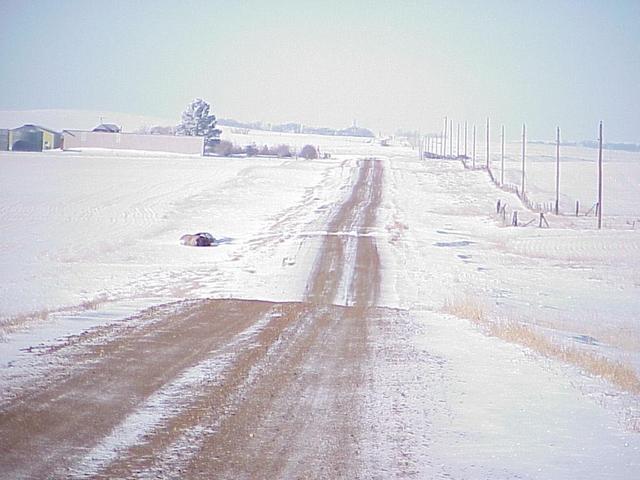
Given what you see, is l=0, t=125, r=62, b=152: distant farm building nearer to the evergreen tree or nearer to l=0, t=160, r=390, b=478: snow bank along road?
the evergreen tree

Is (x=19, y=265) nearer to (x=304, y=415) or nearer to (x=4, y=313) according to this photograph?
(x=4, y=313)

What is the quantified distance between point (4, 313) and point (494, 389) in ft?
41.8

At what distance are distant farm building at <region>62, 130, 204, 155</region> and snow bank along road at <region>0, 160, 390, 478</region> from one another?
359 ft

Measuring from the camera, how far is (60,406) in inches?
329

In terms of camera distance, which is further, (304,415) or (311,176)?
(311,176)

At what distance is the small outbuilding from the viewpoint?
122312 mm

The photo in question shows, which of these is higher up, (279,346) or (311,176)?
(311,176)

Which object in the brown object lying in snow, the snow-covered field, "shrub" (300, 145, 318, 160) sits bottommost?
the brown object lying in snow

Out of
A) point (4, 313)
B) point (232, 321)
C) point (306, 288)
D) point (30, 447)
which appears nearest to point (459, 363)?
point (232, 321)

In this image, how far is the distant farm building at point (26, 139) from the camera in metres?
122

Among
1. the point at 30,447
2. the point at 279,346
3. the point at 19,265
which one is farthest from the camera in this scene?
the point at 19,265

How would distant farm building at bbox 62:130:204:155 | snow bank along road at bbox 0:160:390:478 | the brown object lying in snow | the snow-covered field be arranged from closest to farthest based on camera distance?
snow bank along road at bbox 0:160:390:478 < the brown object lying in snow < the snow-covered field < distant farm building at bbox 62:130:204:155

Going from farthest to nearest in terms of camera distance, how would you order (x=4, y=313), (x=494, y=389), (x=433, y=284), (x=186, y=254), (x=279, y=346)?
(x=186, y=254) → (x=433, y=284) → (x=4, y=313) → (x=279, y=346) → (x=494, y=389)

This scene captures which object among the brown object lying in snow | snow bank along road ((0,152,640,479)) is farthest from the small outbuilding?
snow bank along road ((0,152,640,479))
